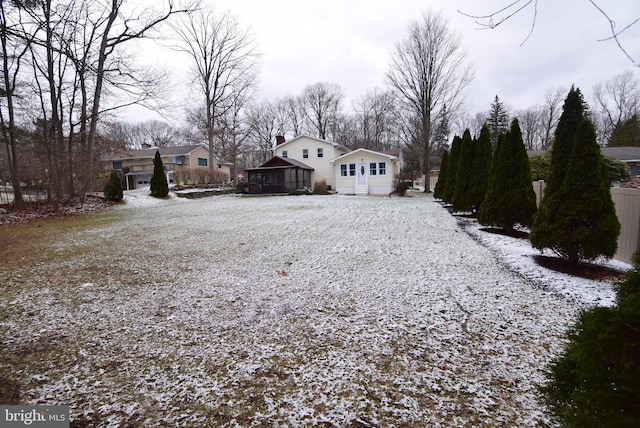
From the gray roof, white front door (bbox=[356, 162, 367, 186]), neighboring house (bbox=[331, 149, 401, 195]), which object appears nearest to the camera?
neighboring house (bbox=[331, 149, 401, 195])

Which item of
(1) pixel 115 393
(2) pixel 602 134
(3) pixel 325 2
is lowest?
(1) pixel 115 393

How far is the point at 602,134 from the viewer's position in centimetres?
3581

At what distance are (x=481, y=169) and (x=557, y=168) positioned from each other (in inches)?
186

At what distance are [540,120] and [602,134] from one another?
8313 millimetres

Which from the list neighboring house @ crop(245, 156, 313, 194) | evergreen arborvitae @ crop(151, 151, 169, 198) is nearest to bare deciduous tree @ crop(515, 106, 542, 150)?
neighboring house @ crop(245, 156, 313, 194)

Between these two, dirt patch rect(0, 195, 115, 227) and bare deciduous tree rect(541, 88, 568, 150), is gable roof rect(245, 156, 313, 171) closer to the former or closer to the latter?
dirt patch rect(0, 195, 115, 227)

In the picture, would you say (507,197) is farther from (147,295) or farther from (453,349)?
(147,295)

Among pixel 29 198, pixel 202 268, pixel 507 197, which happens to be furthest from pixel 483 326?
pixel 29 198

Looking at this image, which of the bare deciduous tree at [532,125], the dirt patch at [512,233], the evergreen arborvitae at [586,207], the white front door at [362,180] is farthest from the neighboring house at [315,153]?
the bare deciduous tree at [532,125]

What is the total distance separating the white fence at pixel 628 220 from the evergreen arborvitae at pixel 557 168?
3.68ft

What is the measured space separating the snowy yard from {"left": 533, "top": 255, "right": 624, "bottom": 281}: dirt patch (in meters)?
0.31

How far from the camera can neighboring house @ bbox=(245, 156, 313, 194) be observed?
24.0m

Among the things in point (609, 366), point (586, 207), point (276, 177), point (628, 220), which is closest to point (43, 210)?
point (276, 177)

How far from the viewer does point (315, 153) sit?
88.9ft
